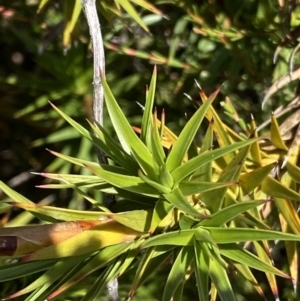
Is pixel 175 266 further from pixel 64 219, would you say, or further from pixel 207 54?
pixel 207 54

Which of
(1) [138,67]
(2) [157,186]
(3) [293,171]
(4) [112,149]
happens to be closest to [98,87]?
(4) [112,149]

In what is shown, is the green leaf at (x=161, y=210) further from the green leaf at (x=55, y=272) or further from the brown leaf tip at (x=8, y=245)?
the brown leaf tip at (x=8, y=245)

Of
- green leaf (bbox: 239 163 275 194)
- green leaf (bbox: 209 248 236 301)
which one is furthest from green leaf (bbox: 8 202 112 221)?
green leaf (bbox: 239 163 275 194)

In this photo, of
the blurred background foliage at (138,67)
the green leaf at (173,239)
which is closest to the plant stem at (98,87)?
the green leaf at (173,239)

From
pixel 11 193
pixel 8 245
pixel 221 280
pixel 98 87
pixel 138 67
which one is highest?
pixel 138 67

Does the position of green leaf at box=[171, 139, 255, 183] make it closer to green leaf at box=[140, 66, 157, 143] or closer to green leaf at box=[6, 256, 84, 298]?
green leaf at box=[140, 66, 157, 143]

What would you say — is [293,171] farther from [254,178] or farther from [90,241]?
[90,241]
